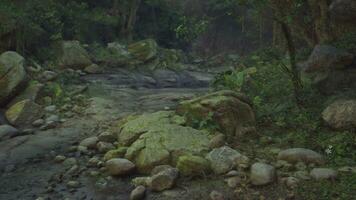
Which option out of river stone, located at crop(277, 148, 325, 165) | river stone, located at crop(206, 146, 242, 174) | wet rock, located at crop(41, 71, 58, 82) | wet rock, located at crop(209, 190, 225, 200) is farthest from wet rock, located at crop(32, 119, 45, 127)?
river stone, located at crop(277, 148, 325, 165)

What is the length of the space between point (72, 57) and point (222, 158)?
12.2 metres

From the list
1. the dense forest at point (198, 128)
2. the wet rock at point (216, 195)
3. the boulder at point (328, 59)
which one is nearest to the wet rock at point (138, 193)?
the dense forest at point (198, 128)

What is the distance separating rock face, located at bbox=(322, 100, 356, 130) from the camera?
752 centimetres

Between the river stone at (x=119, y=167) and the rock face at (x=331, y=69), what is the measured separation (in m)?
4.77

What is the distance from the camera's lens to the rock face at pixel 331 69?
9.27 metres

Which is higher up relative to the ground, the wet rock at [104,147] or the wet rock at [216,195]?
the wet rock at [216,195]

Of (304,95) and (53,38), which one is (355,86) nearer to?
(304,95)

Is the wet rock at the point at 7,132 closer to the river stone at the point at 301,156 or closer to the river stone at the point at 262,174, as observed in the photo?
the river stone at the point at 262,174

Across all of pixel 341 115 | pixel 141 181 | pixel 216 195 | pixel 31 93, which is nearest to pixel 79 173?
pixel 141 181

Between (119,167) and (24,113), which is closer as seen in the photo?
(119,167)

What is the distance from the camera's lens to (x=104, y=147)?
8.47 meters

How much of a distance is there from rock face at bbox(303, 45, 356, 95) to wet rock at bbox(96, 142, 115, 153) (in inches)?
189

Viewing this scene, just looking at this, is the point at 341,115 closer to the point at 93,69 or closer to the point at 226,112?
the point at 226,112

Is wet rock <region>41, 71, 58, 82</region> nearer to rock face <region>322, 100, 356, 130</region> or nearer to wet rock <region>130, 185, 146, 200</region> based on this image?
wet rock <region>130, 185, 146, 200</region>
